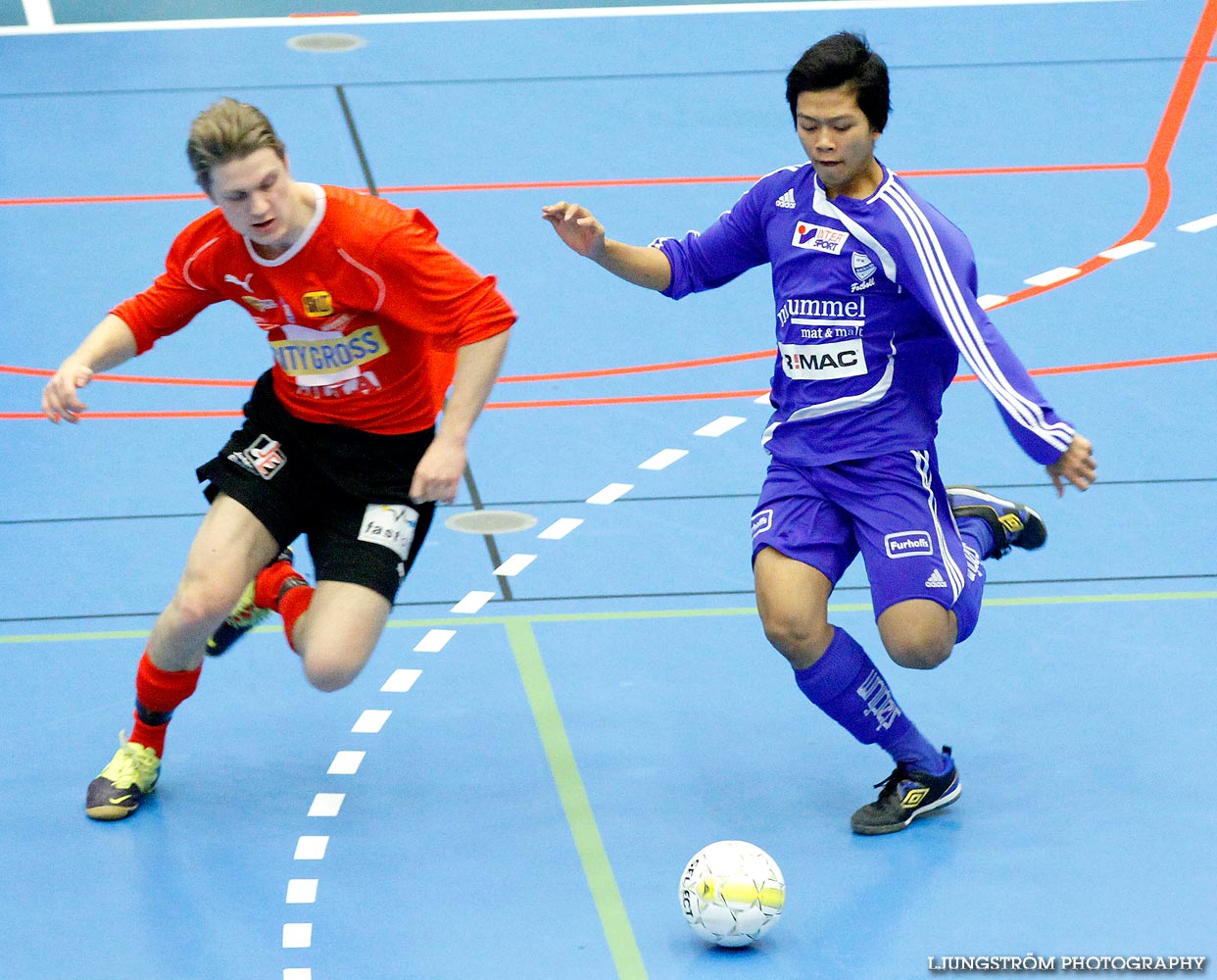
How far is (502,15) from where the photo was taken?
1036cm

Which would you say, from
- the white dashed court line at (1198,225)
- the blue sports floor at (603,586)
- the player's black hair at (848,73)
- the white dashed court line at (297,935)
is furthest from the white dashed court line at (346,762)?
the white dashed court line at (1198,225)

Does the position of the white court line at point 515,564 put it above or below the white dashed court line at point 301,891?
below

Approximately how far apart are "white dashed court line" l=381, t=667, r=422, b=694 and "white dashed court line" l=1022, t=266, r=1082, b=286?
3510 millimetres

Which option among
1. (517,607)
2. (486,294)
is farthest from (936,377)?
(517,607)

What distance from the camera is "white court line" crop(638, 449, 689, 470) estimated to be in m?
6.19

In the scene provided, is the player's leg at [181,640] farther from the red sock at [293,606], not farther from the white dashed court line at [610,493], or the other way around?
the white dashed court line at [610,493]

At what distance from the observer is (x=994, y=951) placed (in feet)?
12.8

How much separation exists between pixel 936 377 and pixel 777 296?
444 mm

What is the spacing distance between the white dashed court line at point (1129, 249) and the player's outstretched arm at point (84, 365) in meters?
4.71

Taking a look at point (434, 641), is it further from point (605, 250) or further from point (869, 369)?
point (869, 369)

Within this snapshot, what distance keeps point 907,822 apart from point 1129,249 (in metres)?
4.02

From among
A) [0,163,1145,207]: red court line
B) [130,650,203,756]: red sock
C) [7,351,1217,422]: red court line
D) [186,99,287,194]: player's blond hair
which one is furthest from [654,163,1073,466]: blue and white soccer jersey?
[0,163,1145,207]: red court line

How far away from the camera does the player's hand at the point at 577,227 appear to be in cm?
432

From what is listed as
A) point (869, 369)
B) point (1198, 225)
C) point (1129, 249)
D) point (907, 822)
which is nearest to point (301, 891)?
point (907, 822)
